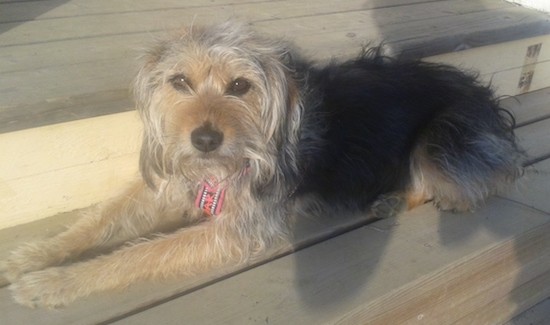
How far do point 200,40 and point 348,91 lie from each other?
737 mm

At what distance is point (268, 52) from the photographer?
7.12ft

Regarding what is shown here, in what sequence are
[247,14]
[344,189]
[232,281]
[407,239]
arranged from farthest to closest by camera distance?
[247,14] < [344,189] < [407,239] < [232,281]

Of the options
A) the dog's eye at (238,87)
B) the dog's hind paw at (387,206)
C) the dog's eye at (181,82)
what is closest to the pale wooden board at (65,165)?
the dog's eye at (181,82)

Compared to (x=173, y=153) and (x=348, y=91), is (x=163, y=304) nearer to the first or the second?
(x=173, y=153)

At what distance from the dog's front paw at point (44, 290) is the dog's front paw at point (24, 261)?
79 millimetres

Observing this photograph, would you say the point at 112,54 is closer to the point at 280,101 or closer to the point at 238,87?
the point at 238,87

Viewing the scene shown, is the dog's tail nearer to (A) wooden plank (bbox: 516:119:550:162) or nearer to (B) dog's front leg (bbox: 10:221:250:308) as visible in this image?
(A) wooden plank (bbox: 516:119:550:162)

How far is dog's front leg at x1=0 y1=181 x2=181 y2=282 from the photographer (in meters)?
2.05

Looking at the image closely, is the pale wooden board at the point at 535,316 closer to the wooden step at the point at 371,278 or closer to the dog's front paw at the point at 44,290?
the wooden step at the point at 371,278

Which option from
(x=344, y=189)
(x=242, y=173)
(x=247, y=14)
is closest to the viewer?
(x=242, y=173)

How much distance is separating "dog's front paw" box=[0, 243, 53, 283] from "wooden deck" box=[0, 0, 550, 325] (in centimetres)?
8

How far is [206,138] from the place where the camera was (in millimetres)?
1886

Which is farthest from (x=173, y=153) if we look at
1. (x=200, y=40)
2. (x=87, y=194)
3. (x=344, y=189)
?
(x=344, y=189)

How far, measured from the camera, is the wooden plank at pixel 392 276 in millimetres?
1853
